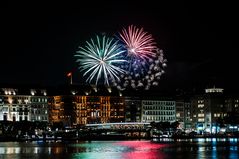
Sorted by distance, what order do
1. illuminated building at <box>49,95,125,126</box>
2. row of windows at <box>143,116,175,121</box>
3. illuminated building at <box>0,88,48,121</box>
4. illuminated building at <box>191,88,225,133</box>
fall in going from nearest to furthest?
1. illuminated building at <box>0,88,48,121</box>
2. illuminated building at <box>49,95,125,126</box>
3. row of windows at <box>143,116,175,121</box>
4. illuminated building at <box>191,88,225,133</box>

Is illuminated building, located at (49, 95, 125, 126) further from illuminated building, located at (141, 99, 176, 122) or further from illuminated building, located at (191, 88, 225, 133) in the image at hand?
illuminated building, located at (191, 88, 225, 133)

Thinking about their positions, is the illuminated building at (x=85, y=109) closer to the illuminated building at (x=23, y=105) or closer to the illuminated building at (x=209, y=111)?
the illuminated building at (x=23, y=105)

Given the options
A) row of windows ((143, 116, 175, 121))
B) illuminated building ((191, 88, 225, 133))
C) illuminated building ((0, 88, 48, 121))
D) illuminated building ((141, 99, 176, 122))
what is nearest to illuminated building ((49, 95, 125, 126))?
illuminated building ((0, 88, 48, 121))

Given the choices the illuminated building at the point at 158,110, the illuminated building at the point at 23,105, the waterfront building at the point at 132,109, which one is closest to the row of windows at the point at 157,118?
the illuminated building at the point at 158,110

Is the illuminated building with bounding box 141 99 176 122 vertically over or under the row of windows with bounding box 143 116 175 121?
over

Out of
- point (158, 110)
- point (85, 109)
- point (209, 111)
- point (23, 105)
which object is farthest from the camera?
point (209, 111)

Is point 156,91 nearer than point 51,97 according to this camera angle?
No

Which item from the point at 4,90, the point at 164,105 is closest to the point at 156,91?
the point at 164,105

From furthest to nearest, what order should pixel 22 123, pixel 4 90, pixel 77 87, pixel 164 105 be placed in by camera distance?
1. pixel 164 105
2. pixel 77 87
3. pixel 4 90
4. pixel 22 123

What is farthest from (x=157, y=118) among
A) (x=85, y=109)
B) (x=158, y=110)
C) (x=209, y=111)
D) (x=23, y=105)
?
(x=23, y=105)

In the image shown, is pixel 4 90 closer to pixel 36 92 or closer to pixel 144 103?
pixel 36 92

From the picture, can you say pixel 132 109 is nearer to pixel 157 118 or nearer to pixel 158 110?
pixel 157 118

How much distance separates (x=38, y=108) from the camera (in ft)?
545

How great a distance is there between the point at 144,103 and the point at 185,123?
18473mm
